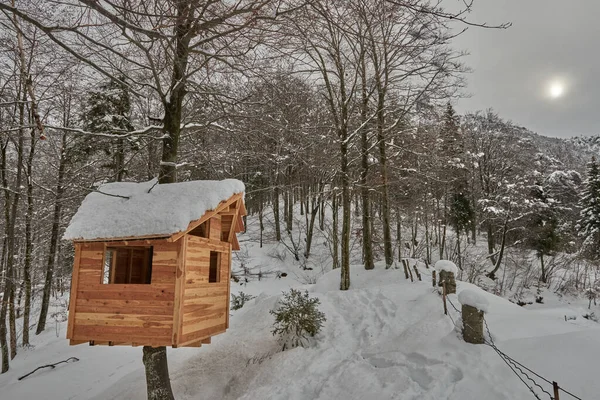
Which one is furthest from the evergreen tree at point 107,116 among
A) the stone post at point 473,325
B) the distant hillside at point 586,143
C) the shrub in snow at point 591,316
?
the distant hillside at point 586,143

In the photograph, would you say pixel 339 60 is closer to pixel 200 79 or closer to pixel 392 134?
pixel 392 134

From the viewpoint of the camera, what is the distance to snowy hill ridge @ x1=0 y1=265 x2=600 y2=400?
16.6 ft

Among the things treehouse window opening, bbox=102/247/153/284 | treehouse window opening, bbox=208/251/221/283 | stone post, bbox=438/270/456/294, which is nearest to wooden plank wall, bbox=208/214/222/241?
treehouse window opening, bbox=208/251/221/283

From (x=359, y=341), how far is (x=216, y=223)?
4144mm

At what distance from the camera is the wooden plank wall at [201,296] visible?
4973 mm

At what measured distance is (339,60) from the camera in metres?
11.9

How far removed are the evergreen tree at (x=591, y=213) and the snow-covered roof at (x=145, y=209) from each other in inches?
1094

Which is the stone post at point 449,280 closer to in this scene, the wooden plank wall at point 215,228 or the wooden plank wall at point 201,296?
the wooden plank wall at point 201,296

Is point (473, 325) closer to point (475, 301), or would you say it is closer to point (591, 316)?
point (475, 301)

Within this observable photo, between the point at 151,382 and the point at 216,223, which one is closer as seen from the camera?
the point at 151,382

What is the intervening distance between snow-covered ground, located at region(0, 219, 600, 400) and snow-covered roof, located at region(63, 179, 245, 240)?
3.47 metres

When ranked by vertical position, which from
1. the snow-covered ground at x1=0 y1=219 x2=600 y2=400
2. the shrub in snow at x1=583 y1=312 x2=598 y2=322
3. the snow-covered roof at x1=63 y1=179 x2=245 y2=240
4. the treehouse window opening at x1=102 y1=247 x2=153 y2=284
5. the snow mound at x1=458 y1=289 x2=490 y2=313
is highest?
the snow-covered roof at x1=63 y1=179 x2=245 y2=240

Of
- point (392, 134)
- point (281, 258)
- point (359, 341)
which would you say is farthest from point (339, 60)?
point (281, 258)

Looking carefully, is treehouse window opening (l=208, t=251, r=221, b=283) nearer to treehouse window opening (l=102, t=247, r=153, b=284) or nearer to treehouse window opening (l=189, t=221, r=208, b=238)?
treehouse window opening (l=189, t=221, r=208, b=238)
